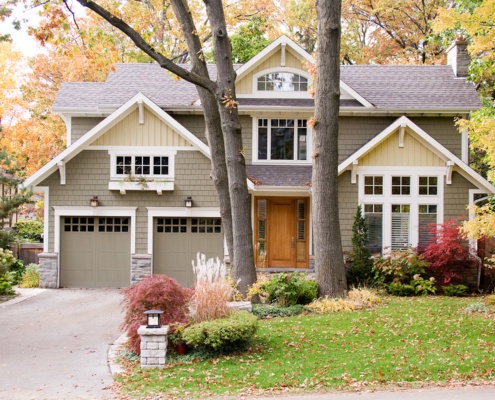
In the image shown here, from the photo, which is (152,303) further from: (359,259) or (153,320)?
(359,259)

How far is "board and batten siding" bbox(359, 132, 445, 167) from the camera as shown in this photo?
1744cm

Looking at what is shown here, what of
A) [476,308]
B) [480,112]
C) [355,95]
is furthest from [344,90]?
[476,308]

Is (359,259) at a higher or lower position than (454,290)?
higher

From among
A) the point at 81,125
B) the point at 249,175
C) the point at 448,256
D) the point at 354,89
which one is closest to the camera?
the point at 448,256

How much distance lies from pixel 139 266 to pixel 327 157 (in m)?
7.07

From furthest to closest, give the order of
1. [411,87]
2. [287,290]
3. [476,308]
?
[411,87] < [287,290] < [476,308]

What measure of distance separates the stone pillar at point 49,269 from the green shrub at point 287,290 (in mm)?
7429

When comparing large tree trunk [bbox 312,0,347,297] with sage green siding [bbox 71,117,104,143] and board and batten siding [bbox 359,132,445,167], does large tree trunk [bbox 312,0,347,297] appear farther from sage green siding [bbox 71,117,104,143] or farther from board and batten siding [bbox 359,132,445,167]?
sage green siding [bbox 71,117,104,143]

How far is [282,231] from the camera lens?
18859 mm

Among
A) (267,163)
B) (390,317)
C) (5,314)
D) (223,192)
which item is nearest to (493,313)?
(390,317)

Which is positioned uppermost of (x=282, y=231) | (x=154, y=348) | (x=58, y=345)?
(x=282, y=231)

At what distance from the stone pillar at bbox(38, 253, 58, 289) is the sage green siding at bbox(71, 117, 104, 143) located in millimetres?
3752

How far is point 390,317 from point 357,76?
11.4 metres

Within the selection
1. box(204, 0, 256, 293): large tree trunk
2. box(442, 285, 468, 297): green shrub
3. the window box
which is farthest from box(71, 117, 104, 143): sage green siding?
box(442, 285, 468, 297): green shrub
